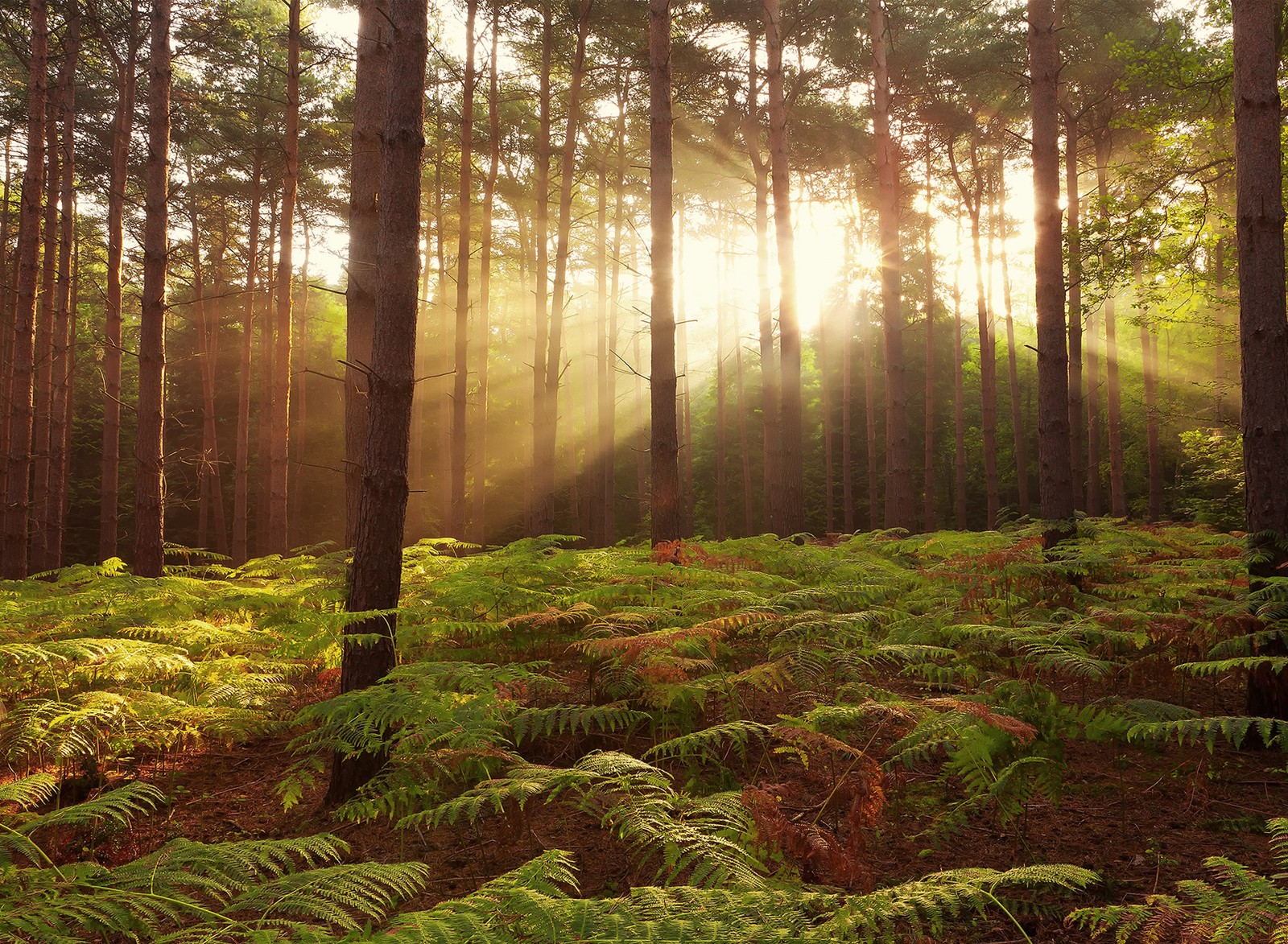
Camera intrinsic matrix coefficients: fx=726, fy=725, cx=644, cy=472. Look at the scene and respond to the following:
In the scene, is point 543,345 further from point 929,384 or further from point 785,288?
point 929,384

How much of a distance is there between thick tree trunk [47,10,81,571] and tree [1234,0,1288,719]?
1739cm

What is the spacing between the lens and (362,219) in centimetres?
694

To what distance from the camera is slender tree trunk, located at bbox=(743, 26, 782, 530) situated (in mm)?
15234

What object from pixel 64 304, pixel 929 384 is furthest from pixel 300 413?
pixel 929 384

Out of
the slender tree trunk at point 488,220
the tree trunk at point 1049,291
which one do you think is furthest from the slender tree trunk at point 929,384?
the tree trunk at point 1049,291

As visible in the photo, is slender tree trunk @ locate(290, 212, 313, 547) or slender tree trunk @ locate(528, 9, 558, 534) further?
slender tree trunk @ locate(290, 212, 313, 547)

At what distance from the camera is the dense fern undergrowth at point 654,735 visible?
1.98 meters

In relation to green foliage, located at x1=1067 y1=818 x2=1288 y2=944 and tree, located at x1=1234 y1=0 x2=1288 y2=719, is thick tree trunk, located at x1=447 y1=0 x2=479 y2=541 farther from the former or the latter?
green foliage, located at x1=1067 y1=818 x2=1288 y2=944

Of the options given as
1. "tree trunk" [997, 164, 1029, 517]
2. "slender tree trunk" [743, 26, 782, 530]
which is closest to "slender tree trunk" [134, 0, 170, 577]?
"slender tree trunk" [743, 26, 782, 530]

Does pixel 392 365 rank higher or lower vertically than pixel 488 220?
lower

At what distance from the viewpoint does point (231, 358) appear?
27.7 m

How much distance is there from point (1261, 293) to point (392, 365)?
5.79 meters

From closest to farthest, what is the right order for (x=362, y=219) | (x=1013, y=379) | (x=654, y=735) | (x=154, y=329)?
(x=654, y=735), (x=362, y=219), (x=154, y=329), (x=1013, y=379)

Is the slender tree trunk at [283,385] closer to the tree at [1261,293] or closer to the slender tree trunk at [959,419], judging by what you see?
the tree at [1261,293]
